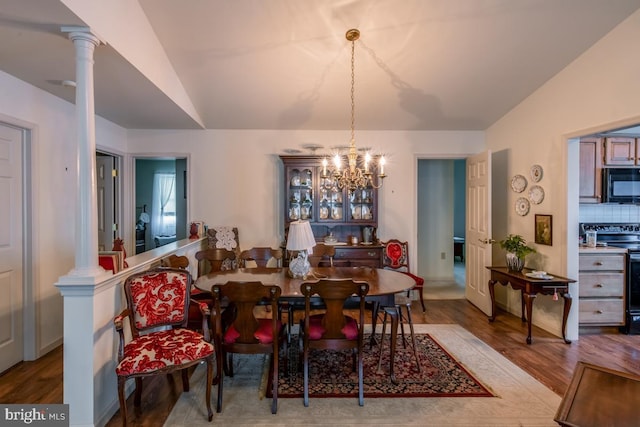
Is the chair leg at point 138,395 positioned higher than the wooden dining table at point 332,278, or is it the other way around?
the wooden dining table at point 332,278

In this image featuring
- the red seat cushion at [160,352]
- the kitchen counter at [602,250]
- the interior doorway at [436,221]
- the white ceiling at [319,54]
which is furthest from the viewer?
the interior doorway at [436,221]

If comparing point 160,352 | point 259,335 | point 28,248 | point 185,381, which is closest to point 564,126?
point 259,335

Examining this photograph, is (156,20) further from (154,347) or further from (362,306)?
(362,306)

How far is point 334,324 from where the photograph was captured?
229 cm

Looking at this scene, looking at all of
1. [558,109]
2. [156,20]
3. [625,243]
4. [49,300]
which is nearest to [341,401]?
[49,300]

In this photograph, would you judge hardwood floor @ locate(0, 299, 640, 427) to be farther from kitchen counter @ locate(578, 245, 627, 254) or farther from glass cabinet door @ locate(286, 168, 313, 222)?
glass cabinet door @ locate(286, 168, 313, 222)

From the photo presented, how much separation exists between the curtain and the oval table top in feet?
15.6

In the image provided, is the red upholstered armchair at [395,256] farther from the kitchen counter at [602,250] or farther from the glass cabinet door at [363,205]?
the kitchen counter at [602,250]

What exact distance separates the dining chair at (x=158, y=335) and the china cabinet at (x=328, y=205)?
2.19 meters

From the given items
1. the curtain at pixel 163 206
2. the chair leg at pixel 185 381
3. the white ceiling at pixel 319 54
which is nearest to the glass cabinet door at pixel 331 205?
the white ceiling at pixel 319 54

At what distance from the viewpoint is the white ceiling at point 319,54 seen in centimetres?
250

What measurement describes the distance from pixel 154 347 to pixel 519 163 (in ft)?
14.0

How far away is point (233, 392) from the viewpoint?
95.1 inches

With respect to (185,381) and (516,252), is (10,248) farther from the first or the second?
(516,252)
